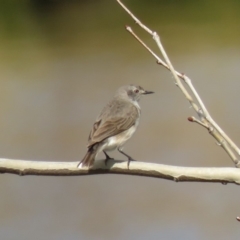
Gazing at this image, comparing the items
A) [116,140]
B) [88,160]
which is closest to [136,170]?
[88,160]

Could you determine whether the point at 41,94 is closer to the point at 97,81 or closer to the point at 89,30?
the point at 97,81

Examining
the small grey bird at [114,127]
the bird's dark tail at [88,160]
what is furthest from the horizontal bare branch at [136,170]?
the small grey bird at [114,127]

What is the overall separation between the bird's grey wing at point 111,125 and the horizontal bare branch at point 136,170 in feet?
1.49

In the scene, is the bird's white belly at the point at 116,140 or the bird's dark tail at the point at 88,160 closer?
the bird's dark tail at the point at 88,160

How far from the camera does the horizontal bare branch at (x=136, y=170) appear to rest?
217 centimetres

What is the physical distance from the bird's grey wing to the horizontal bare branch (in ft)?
1.49

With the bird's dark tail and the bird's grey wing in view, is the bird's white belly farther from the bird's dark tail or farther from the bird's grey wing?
the bird's dark tail

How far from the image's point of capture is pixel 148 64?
21.7 ft

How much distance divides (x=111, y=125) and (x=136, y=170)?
81 cm

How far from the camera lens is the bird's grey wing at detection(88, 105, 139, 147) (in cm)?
295

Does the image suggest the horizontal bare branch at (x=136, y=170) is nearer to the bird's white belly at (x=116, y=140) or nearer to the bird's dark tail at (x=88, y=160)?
the bird's dark tail at (x=88, y=160)

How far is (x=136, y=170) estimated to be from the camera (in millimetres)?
2285

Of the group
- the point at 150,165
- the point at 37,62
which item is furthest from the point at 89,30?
the point at 150,165

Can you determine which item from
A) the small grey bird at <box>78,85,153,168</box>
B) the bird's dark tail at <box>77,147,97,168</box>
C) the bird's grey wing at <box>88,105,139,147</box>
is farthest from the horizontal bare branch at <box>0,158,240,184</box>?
the bird's grey wing at <box>88,105,139,147</box>
